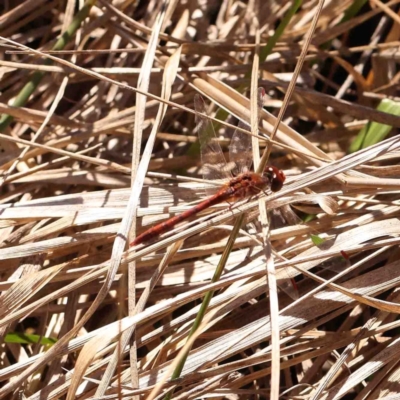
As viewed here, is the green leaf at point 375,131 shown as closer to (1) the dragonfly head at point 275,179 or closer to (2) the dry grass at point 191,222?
(2) the dry grass at point 191,222

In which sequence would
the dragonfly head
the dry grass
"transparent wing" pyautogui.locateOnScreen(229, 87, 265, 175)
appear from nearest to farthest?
the dry grass, the dragonfly head, "transparent wing" pyautogui.locateOnScreen(229, 87, 265, 175)

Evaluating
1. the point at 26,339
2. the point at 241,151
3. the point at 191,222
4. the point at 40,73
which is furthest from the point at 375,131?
the point at 26,339

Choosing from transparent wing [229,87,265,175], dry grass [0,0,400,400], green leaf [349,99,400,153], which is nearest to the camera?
dry grass [0,0,400,400]

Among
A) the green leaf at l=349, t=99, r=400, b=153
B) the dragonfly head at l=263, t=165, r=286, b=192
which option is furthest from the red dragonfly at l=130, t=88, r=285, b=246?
the green leaf at l=349, t=99, r=400, b=153

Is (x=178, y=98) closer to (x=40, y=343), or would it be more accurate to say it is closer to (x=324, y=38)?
(x=324, y=38)

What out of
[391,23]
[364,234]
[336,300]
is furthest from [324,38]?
[336,300]

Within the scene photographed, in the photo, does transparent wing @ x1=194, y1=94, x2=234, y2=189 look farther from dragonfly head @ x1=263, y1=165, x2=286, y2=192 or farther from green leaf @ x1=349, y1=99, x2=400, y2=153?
green leaf @ x1=349, y1=99, x2=400, y2=153

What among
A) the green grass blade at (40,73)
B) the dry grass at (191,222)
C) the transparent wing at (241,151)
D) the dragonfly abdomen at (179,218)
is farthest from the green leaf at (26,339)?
the transparent wing at (241,151)

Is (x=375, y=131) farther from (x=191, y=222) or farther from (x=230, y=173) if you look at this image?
(x=191, y=222)
